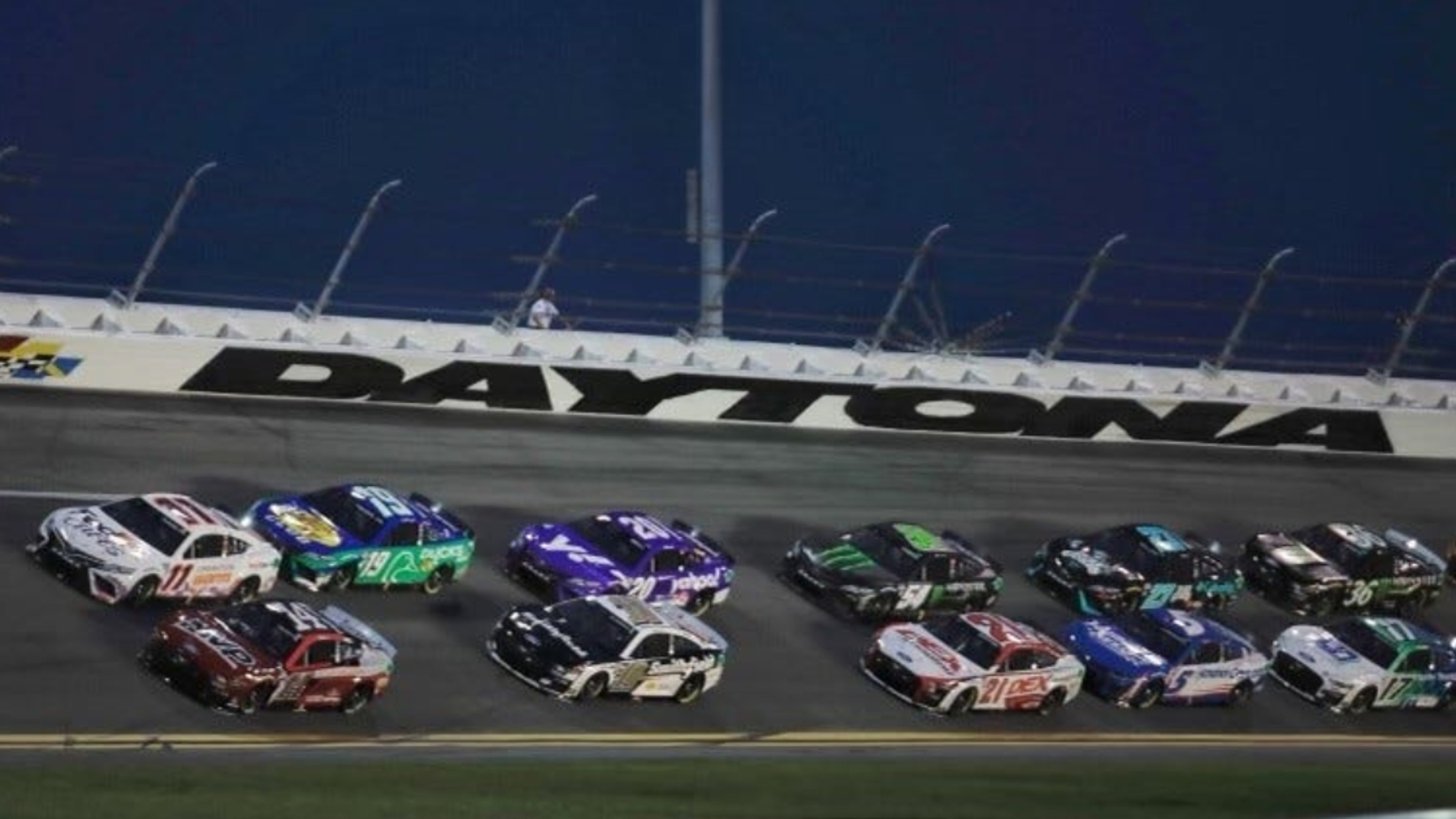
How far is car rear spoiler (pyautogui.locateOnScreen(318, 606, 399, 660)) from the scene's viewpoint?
83.4ft

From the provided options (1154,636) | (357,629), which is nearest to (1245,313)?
(1154,636)

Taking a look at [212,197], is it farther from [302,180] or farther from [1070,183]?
[1070,183]

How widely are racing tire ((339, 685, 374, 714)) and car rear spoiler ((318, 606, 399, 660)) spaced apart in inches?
16.7

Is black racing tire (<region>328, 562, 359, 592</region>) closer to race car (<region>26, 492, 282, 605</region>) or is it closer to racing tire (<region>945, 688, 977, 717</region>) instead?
race car (<region>26, 492, 282, 605</region>)

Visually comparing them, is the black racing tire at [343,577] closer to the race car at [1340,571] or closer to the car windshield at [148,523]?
the car windshield at [148,523]

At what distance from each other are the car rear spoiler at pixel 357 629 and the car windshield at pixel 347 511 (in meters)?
1.90

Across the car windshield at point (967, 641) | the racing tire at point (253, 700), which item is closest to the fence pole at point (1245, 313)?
the car windshield at point (967, 641)

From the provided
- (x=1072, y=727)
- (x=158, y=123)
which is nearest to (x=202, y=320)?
(x=158, y=123)

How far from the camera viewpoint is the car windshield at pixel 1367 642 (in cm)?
3108

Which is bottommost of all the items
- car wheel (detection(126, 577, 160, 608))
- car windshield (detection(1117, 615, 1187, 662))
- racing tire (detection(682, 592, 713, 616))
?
car wheel (detection(126, 577, 160, 608))

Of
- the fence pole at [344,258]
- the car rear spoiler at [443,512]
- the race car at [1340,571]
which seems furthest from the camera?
the race car at [1340,571]

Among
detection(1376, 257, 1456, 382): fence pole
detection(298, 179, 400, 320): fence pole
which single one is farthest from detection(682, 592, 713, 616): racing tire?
detection(1376, 257, 1456, 382): fence pole

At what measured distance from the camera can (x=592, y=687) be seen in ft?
87.5

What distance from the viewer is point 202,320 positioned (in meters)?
33.7
